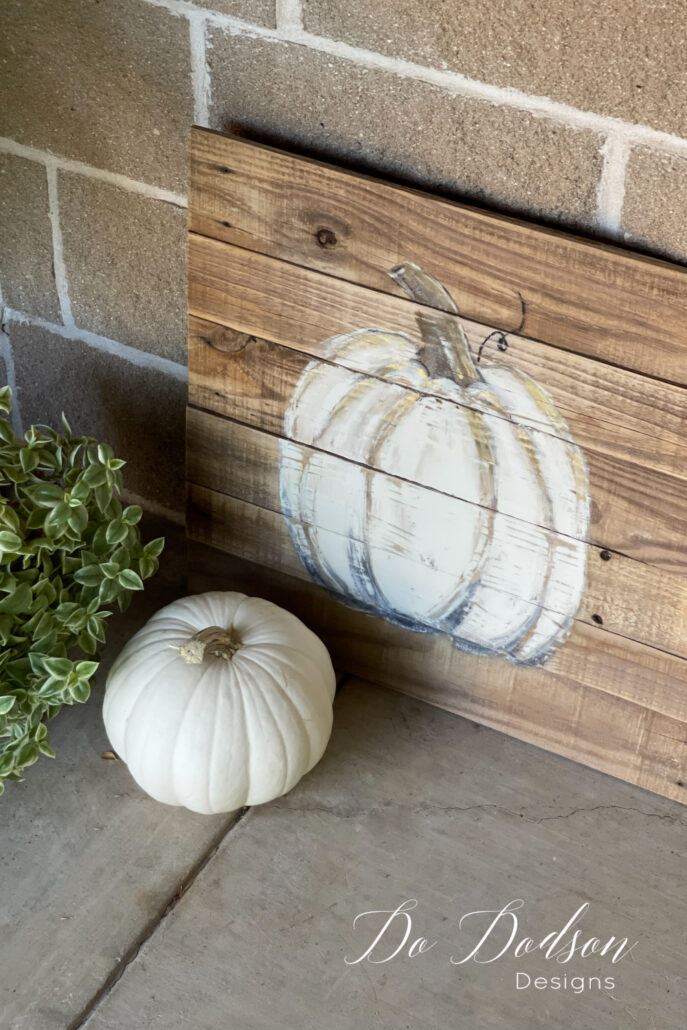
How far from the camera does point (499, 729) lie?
1253 millimetres

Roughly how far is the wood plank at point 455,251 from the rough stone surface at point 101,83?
0.10 m

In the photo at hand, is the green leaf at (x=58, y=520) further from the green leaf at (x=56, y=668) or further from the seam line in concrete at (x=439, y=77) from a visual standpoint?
the seam line in concrete at (x=439, y=77)

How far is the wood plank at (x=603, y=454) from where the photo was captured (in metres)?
1.02

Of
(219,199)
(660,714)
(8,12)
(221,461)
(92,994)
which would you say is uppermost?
(8,12)

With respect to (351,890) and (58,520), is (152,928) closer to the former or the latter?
(351,890)

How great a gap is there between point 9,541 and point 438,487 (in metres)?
0.43

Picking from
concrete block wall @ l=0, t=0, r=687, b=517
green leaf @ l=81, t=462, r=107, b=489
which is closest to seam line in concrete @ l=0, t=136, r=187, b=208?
concrete block wall @ l=0, t=0, r=687, b=517

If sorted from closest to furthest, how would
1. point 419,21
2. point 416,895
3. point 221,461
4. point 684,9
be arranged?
point 684,9 < point 419,21 < point 416,895 < point 221,461

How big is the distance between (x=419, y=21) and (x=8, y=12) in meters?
0.48

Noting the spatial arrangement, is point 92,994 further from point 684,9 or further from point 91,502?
point 684,9

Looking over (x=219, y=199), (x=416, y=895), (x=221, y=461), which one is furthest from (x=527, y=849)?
(x=219, y=199)

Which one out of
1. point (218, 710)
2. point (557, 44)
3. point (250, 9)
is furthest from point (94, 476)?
point (557, 44)

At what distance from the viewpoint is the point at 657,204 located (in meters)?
0.96

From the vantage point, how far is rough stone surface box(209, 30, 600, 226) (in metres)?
0.98
